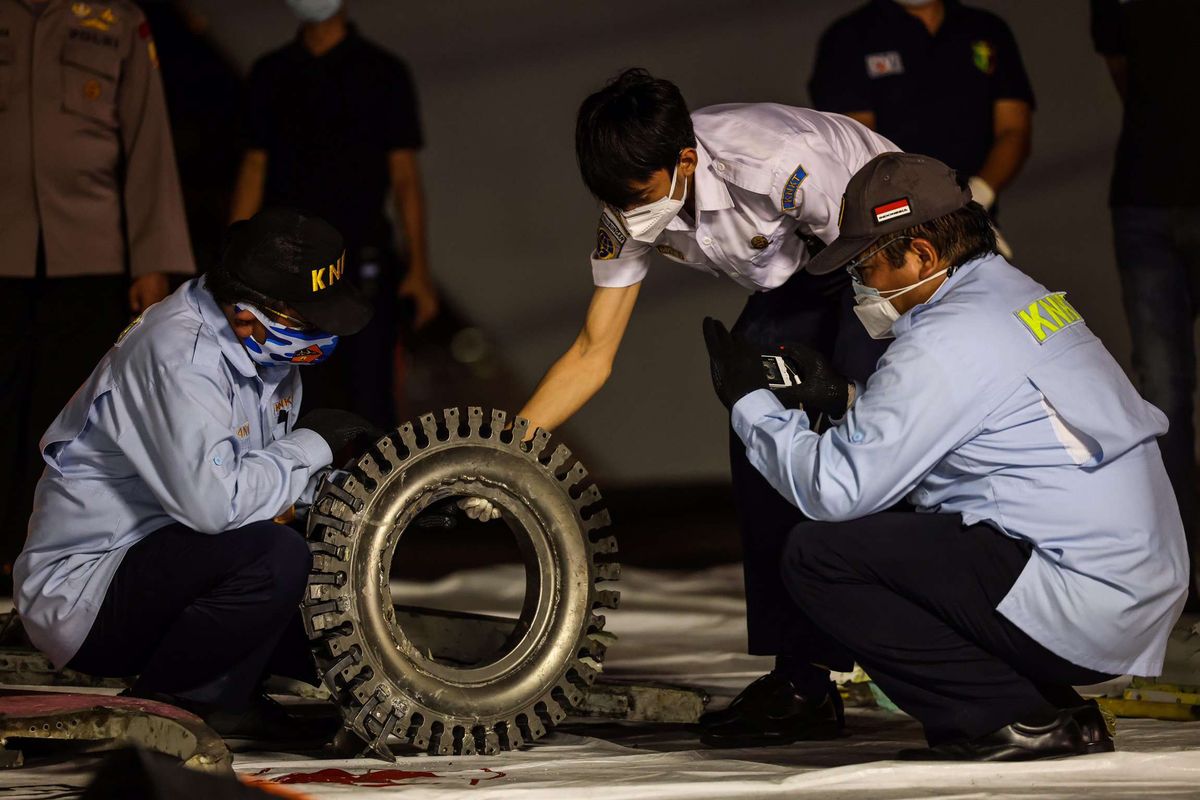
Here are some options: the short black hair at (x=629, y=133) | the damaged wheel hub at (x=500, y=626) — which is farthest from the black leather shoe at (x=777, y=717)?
the short black hair at (x=629, y=133)

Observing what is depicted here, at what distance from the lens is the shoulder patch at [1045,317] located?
2.79 m

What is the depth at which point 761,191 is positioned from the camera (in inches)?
124

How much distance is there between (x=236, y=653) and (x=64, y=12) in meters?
2.21

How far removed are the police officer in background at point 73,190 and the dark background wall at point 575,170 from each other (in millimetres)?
1854

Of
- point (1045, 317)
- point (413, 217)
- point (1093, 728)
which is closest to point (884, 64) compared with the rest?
point (413, 217)

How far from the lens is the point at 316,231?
305 cm

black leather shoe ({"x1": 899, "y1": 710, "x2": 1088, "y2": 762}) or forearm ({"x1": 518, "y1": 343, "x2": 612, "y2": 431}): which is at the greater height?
forearm ({"x1": 518, "y1": 343, "x2": 612, "y2": 431})

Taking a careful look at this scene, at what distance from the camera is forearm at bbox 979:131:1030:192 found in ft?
15.2

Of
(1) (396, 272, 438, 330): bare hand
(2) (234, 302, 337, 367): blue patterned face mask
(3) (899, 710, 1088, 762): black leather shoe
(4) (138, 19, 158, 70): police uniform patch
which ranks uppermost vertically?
(4) (138, 19, 158, 70): police uniform patch

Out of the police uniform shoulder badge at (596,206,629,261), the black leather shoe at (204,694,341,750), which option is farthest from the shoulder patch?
the black leather shoe at (204,694,341,750)

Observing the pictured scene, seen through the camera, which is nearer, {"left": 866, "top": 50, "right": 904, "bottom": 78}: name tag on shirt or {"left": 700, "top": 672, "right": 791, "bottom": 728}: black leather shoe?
{"left": 700, "top": 672, "right": 791, "bottom": 728}: black leather shoe

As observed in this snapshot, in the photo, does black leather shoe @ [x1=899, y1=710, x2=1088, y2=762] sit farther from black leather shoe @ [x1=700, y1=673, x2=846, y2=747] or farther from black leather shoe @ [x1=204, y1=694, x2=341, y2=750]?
black leather shoe @ [x1=204, y1=694, x2=341, y2=750]

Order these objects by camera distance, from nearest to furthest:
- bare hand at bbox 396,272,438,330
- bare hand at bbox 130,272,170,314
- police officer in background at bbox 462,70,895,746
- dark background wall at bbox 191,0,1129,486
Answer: police officer in background at bbox 462,70,895,746
bare hand at bbox 130,272,170,314
bare hand at bbox 396,272,438,330
dark background wall at bbox 191,0,1129,486

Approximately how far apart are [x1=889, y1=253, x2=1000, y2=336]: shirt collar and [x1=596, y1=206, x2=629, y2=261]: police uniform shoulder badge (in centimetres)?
61
